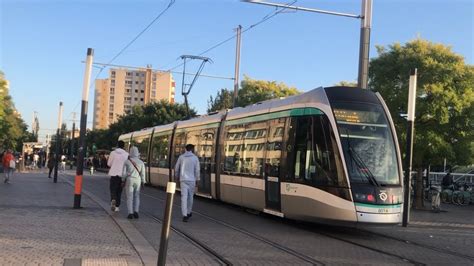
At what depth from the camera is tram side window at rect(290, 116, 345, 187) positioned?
11.8 m

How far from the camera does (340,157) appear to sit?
460 inches

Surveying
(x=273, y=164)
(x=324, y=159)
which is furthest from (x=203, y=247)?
(x=273, y=164)

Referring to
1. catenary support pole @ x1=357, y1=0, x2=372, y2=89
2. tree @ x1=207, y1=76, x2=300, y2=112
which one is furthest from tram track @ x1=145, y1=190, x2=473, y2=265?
tree @ x1=207, y1=76, x2=300, y2=112

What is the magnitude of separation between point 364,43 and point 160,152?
40.9ft

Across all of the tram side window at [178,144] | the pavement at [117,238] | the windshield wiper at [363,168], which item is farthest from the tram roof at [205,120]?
the windshield wiper at [363,168]

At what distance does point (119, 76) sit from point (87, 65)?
148m

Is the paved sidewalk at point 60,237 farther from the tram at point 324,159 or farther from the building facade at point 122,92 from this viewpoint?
the building facade at point 122,92

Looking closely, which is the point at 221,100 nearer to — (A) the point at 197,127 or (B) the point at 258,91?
(B) the point at 258,91

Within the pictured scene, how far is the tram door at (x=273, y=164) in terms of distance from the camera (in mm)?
13656

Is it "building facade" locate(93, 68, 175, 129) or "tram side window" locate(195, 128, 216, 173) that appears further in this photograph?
"building facade" locate(93, 68, 175, 129)

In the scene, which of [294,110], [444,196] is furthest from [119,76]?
[294,110]

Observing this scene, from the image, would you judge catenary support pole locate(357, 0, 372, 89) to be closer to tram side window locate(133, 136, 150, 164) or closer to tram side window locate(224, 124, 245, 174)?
tram side window locate(224, 124, 245, 174)

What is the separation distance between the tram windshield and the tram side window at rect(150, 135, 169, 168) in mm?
13852

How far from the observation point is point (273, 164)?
14.0m
